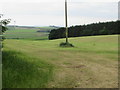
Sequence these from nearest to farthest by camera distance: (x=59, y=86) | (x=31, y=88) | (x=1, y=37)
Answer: (x=31, y=88)
(x=59, y=86)
(x=1, y=37)

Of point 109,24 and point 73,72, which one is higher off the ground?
point 109,24

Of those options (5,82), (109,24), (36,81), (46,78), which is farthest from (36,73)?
(109,24)

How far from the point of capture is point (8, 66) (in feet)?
29.5

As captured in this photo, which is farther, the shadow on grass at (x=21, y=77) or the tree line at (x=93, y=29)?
the tree line at (x=93, y=29)

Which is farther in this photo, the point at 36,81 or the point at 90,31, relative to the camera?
the point at 90,31

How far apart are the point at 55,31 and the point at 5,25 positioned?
186 feet

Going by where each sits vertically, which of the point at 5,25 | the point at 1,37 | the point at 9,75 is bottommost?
the point at 9,75

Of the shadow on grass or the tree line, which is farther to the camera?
the tree line

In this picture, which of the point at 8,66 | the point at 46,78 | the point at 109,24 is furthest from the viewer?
the point at 109,24

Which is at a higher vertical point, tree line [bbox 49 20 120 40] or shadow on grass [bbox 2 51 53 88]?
tree line [bbox 49 20 120 40]

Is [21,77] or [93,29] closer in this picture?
[21,77]

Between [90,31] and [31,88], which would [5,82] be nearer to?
[31,88]

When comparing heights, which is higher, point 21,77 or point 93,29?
point 93,29

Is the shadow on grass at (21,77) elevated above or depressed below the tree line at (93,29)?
below
